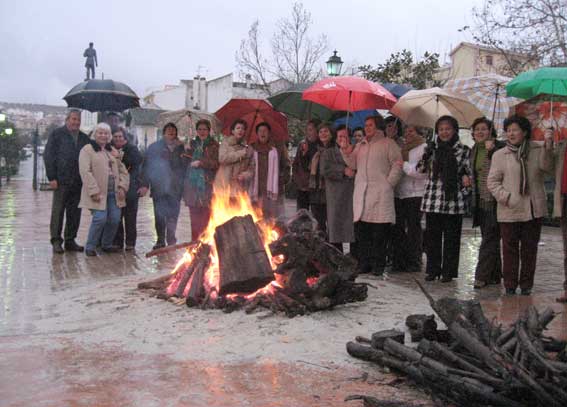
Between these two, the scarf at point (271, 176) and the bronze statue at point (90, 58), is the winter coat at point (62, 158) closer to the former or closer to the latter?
the scarf at point (271, 176)

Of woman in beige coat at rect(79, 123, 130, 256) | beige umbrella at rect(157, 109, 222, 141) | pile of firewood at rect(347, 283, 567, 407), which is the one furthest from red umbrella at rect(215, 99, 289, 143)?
pile of firewood at rect(347, 283, 567, 407)

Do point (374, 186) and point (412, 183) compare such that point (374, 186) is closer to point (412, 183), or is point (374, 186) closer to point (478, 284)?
point (412, 183)

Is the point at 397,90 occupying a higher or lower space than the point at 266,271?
higher

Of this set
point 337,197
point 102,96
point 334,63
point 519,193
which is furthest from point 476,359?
point 334,63

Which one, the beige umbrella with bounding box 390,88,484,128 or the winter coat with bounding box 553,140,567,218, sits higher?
the beige umbrella with bounding box 390,88,484,128

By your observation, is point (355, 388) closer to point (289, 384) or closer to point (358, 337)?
point (289, 384)

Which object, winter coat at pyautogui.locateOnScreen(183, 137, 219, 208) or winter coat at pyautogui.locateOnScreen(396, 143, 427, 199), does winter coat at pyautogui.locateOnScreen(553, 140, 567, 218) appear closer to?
winter coat at pyautogui.locateOnScreen(396, 143, 427, 199)

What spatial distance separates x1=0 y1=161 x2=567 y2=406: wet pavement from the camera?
401 cm

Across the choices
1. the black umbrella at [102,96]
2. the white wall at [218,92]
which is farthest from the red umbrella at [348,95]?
the white wall at [218,92]

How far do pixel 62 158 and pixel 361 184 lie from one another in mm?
4899

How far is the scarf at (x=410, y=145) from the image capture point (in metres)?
8.49

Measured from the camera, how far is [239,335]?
5176 mm

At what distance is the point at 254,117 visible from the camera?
9320 mm

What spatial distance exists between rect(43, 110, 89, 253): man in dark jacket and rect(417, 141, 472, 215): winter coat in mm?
5588
